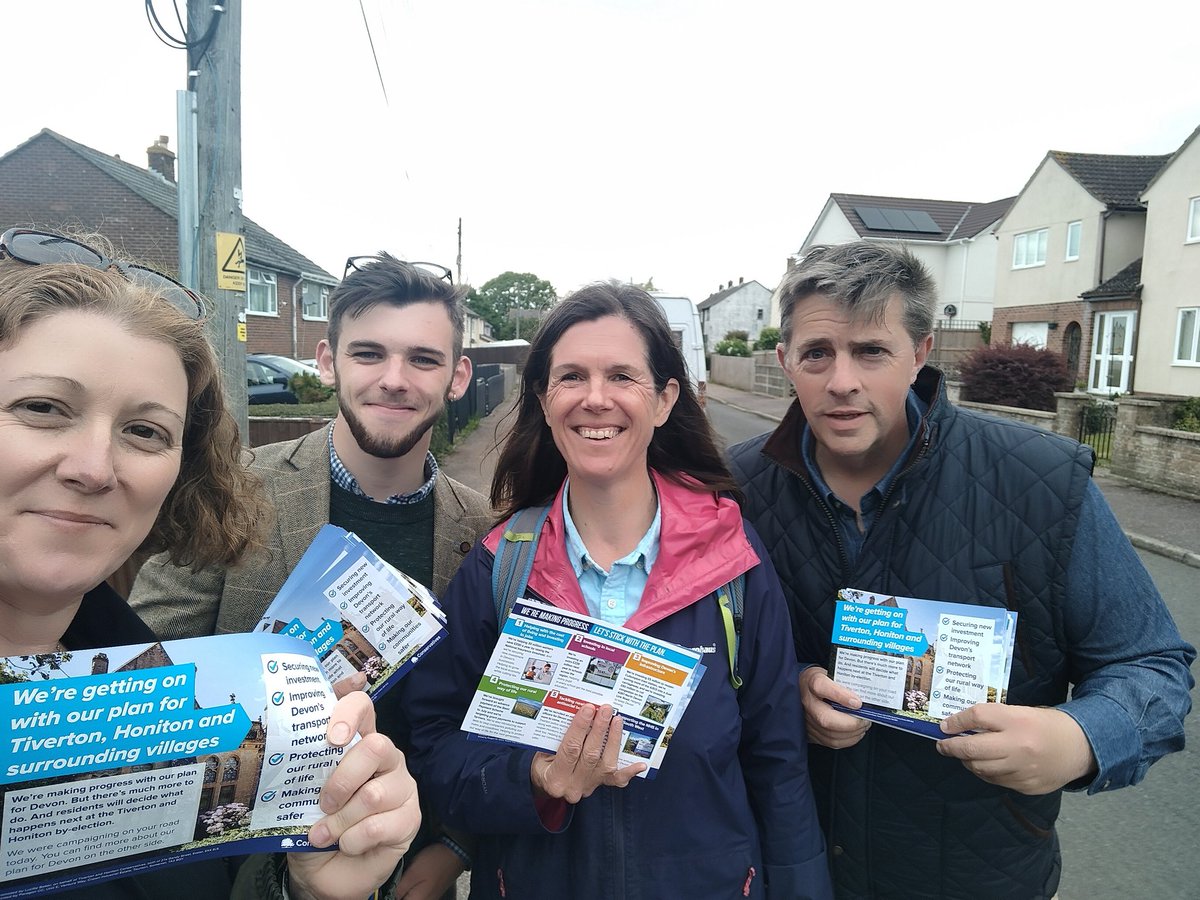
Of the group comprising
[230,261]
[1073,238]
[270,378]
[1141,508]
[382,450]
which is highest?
[1073,238]

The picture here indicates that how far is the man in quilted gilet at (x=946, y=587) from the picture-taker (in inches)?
75.7

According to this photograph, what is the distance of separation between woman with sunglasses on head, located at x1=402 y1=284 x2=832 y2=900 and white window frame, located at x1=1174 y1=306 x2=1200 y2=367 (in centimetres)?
2666

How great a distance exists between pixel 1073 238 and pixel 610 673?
34392 millimetres

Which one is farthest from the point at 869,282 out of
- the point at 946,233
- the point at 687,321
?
the point at 946,233

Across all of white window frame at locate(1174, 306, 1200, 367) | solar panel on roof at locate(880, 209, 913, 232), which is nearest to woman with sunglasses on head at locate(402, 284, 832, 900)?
white window frame at locate(1174, 306, 1200, 367)

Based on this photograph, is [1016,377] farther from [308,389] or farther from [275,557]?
[275,557]

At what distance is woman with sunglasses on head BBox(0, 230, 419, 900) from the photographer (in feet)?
3.95

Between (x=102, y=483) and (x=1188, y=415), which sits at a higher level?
(x=102, y=483)

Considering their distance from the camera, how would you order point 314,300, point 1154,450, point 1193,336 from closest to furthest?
point 1154,450 < point 1193,336 < point 314,300

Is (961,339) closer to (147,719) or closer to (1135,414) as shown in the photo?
(1135,414)

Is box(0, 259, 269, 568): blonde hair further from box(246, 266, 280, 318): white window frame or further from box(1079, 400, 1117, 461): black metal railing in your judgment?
box(246, 266, 280, 318): white window frame

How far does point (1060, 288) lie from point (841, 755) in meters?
33.4

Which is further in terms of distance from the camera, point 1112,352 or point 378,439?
point 1112,352

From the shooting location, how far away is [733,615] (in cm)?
203
